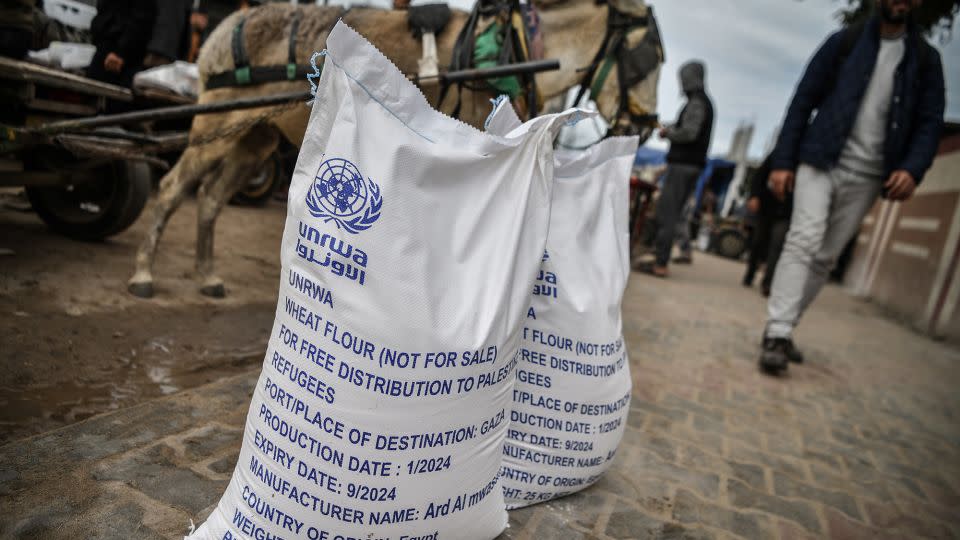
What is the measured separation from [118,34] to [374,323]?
5.04 meters

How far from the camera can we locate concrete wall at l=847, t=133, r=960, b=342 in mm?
6918

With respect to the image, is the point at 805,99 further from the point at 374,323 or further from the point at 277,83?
the point at 374,323

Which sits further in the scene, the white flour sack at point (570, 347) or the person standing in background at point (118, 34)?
the person standing in background at point (118, 34)

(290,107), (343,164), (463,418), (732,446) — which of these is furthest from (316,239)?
(732,446)

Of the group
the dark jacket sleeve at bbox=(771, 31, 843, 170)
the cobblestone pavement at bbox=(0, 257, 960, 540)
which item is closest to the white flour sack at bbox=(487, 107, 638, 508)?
the cobblestone pavement at bbox=(0, 257, 960, 540)

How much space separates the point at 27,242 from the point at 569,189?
13.2 ft

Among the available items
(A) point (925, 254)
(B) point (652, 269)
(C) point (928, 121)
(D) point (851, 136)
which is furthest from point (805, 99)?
(A) point (925, 254)

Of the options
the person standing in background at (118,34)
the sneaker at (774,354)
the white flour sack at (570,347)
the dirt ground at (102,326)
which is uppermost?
the person standing in background at (118,34)

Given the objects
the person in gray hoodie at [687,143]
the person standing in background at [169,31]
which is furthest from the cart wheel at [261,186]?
the person in gray hoodie at [687,143]

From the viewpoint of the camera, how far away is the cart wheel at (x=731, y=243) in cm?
1625

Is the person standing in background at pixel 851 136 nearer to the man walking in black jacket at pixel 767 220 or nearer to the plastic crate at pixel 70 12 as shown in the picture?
the man walking in black jacket at pixel 767 220

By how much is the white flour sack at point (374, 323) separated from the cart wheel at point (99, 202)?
339 centimetres

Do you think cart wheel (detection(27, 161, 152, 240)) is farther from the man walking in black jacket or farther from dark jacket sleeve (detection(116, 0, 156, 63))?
the man walking in black jacket

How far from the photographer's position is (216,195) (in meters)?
3.80
